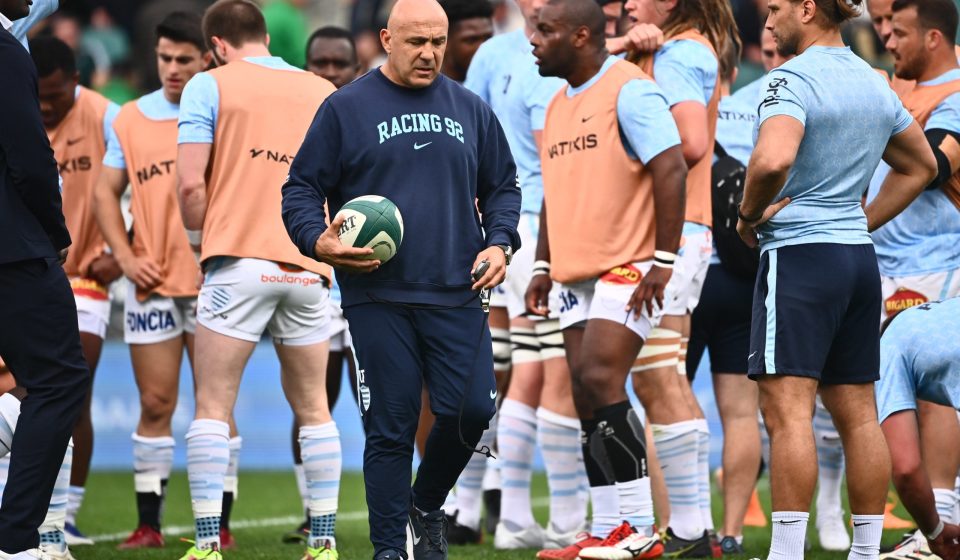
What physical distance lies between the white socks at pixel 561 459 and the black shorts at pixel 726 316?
93cm

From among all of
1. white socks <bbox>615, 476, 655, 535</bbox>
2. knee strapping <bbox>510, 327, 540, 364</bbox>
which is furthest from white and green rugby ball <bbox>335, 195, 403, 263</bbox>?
knee strapping <bbox>510, 327, 540, 364</bbox>

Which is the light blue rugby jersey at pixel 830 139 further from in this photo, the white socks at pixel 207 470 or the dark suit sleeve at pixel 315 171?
the white socks at pixel 207 470

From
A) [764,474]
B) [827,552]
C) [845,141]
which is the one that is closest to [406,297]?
[845,141]

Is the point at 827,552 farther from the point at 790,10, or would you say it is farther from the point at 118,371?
the point at 118,371

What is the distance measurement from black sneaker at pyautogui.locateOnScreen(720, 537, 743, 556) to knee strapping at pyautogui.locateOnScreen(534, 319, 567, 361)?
4.40 feet

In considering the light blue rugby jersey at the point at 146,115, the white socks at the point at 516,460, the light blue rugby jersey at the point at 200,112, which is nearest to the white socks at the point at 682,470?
the white socks at the point at 516,460

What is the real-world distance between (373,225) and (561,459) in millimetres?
2713

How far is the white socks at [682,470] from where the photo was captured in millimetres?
7254

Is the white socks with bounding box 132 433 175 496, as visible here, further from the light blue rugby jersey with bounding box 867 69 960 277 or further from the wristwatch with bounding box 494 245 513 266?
the light blue rugby jersey with bounding box 867 69 960 277

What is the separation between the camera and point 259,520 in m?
9.84

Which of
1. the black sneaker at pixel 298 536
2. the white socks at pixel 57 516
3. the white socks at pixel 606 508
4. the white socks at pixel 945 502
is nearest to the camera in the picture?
the white socks at pixel 945 502

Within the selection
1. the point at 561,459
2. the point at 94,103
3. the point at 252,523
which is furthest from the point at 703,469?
the point at 94,103

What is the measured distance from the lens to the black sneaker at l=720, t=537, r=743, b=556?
738 centimetres

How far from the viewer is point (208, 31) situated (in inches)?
282
